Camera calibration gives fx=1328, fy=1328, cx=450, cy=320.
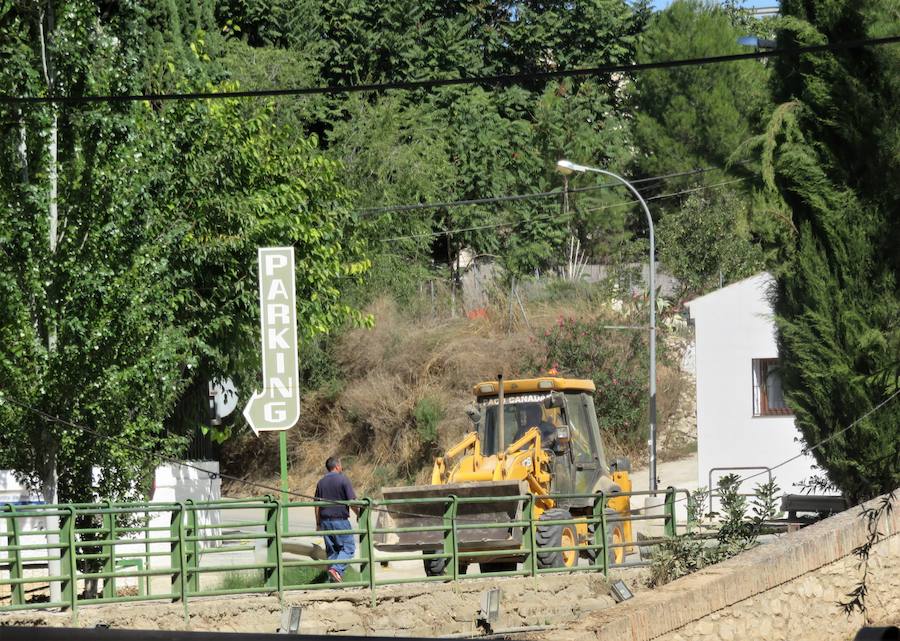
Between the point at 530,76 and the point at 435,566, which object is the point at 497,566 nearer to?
the point at 435,566

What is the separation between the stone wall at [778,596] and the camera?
→ 33.8 feet

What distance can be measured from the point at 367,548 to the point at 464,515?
1868 millimetres

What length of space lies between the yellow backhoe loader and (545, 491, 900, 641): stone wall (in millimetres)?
5530

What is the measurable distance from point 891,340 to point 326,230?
38.6 ft

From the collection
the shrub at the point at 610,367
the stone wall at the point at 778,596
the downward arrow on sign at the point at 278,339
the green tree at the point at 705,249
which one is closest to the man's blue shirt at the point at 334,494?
the downward arrow on sign at the point at 278,339

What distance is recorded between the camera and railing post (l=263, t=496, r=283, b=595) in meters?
15.3

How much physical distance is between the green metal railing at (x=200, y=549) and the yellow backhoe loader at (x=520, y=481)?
0.13m

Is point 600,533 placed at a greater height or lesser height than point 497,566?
greater

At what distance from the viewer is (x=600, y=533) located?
18000 millimetres

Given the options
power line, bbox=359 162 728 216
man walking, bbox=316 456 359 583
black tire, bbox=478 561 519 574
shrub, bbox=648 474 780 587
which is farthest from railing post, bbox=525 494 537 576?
power line, bbox=359 162 728 216

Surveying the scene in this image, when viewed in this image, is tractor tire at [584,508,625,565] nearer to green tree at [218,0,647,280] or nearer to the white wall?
the white wall

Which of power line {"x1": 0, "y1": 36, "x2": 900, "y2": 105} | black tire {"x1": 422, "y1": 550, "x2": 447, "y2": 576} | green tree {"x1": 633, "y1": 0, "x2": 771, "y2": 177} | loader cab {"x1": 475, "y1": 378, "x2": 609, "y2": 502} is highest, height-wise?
green tree {"x1": 633, "y1": 0, "x2": 771, "y2": 177}

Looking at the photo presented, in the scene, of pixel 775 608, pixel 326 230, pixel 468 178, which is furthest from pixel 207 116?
pixel 468 178

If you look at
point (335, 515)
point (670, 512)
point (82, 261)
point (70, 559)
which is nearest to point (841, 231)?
point (670, 512)
